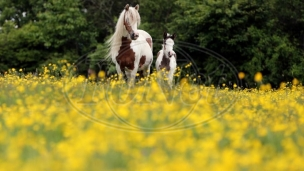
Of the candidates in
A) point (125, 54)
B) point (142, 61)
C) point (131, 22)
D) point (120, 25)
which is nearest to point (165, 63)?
point (142, 61)

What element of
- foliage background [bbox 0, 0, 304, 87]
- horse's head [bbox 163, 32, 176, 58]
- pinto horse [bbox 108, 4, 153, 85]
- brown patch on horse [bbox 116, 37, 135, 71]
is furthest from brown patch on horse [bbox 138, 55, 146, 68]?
foliage background [bbox 0, 0, 304, 87]

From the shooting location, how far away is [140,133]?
19.1 ft

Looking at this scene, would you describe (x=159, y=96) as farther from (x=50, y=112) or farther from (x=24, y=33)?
(x=24, y=33)

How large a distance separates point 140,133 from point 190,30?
28702mm

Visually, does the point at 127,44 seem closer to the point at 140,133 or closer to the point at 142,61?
the point at 142,61

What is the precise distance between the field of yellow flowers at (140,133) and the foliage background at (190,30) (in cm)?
1892

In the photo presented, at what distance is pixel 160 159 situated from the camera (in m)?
4.25

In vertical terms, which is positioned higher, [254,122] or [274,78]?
[274,78]

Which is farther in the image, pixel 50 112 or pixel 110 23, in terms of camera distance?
pixel 110 23

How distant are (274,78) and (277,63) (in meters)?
1.20

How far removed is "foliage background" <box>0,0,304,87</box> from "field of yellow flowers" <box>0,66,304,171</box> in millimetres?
18915

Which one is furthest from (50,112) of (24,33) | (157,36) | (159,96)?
(24,33)

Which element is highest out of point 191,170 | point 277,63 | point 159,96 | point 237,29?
point 237,29

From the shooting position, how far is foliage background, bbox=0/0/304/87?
103 feet
